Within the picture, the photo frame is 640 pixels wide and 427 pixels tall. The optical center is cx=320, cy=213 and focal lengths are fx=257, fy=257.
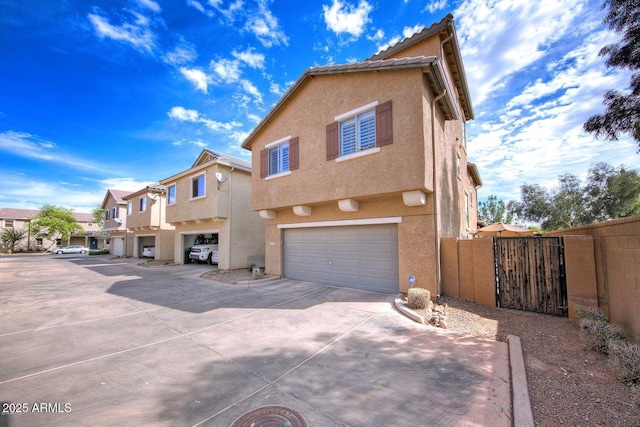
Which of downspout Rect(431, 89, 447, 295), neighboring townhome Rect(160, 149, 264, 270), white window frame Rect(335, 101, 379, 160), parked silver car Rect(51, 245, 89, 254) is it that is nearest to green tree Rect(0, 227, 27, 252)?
parked silver car Rect(51, 245, 89, 254)

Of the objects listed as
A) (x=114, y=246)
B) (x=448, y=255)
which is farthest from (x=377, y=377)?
(x=114, y=246)

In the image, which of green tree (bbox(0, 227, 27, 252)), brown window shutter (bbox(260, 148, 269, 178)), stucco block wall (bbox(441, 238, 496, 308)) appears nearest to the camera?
stucco block wall (bbox(441, 238, 496, 308))

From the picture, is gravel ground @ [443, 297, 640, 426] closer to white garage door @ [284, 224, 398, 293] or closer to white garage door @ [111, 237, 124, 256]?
white garage door @ [284, 224, 398, 293]

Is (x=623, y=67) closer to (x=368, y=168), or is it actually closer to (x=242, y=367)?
(x=368, y=168)

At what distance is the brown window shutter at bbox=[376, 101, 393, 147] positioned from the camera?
305 inches

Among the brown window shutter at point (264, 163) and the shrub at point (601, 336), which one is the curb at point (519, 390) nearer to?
the shrub at point (601, 336)

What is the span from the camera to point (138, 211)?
78.4 ft

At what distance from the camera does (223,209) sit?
14477 millimetres

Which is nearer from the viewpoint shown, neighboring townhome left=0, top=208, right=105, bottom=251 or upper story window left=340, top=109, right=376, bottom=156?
upper story window left=340, top=109, right=376, bottom=156

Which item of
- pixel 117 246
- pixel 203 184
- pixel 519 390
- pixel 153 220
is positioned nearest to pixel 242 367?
pixel 519 390

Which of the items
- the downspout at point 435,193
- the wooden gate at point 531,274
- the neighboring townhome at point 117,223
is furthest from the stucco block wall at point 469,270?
the neighboring townhome at point 117,223

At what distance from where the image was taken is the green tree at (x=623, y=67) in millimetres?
9031

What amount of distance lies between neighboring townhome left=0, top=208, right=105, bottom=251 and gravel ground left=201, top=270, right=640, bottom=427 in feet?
203

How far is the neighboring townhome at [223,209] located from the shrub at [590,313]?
1345 centimetres
